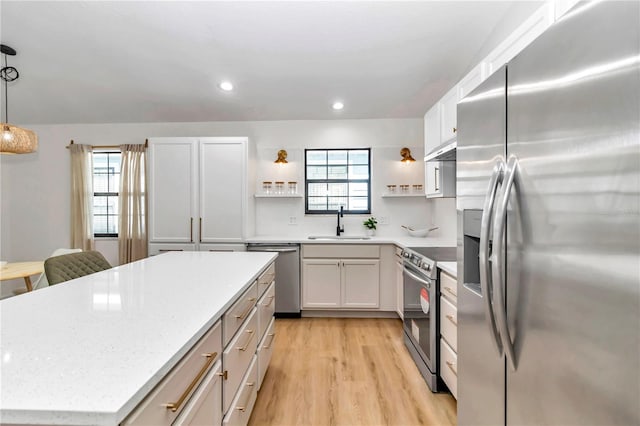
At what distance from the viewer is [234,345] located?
1.33 meters

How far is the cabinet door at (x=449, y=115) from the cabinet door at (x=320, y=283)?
6.04 feet

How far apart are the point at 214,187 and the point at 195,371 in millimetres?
3062

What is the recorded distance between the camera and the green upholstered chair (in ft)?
5.55

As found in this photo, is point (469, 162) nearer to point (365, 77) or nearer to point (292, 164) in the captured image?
point (365, 77)

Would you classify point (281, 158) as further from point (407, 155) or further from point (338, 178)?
point (407, 155)

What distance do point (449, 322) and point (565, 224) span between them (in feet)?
4.59

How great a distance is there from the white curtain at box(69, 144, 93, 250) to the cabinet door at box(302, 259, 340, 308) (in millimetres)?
3191

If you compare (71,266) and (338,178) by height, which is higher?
(338,178)

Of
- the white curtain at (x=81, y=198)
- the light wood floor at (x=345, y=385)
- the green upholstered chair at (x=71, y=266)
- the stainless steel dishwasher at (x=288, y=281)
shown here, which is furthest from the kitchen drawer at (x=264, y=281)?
the white curtain at (x=81, y=198)

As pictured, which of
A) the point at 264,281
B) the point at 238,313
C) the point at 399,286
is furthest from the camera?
the point at 399,286

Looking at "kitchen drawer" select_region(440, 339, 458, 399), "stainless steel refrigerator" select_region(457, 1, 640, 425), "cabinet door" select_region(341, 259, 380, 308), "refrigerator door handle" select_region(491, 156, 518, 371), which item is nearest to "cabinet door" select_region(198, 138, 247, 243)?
"cabinet door" select_region(341, 259, 380, 308)

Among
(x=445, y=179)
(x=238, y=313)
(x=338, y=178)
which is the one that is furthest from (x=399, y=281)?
(x=238, y=313)

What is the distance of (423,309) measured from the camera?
229 cm

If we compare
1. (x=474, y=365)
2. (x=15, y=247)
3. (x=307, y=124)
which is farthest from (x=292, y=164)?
(x=15, y=247)
